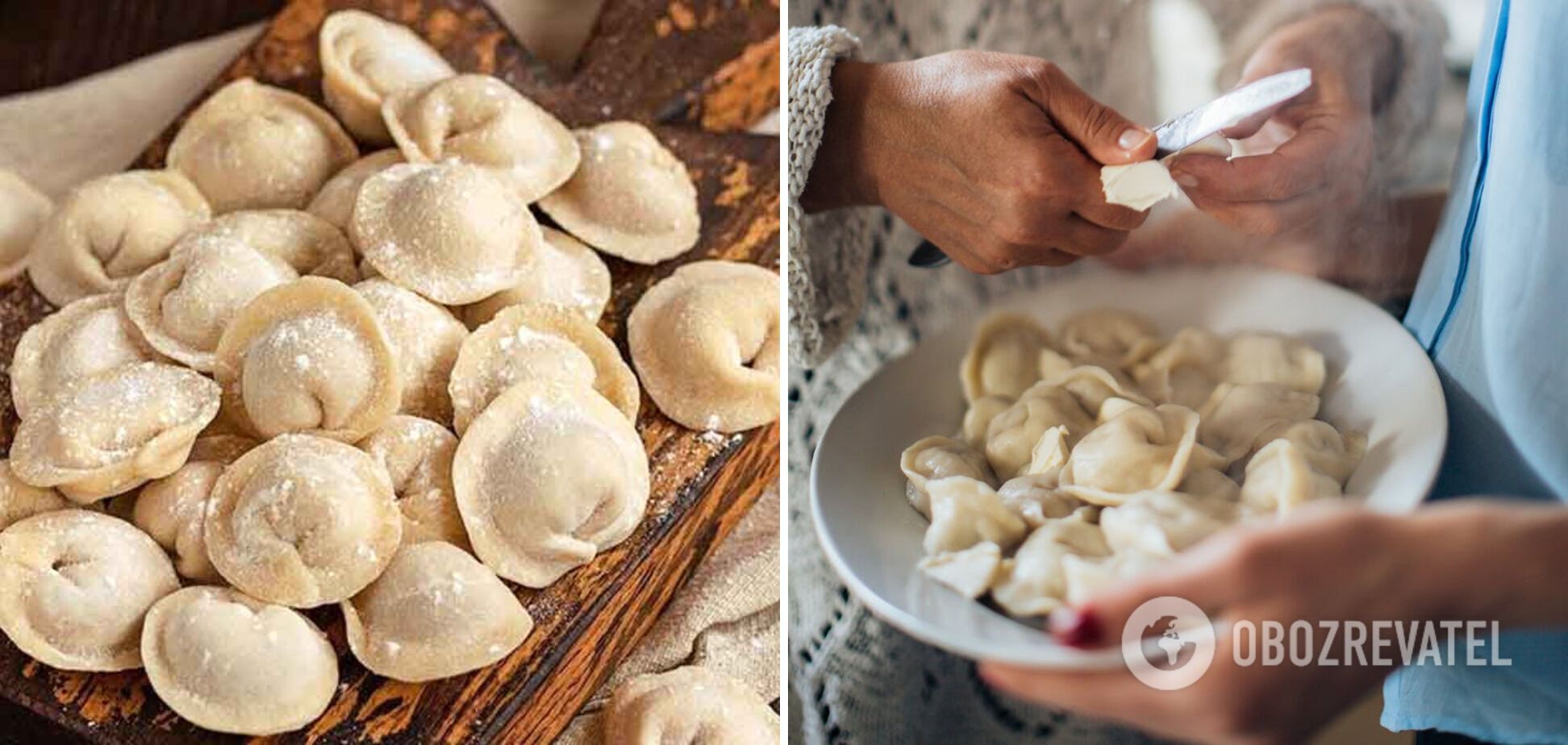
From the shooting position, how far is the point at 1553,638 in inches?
20.9

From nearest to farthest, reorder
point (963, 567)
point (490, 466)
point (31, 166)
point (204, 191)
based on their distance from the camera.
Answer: point (963, 567), point (490, 466), point (204, 191), point (31, 166)

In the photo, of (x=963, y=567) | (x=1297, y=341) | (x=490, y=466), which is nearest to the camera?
(x=963, y=567)

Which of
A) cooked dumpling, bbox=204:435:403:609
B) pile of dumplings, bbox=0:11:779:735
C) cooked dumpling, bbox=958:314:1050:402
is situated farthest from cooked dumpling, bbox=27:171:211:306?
cooked dumpling, bbox=958:314:1050:402

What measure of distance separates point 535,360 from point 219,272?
191mm

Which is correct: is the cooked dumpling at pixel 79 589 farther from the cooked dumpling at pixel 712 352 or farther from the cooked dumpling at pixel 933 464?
the cooked dumpling at pixel 933 464

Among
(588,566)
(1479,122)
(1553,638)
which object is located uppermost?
(1479,122)

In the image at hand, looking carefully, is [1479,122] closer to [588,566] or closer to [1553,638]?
[1553,638]

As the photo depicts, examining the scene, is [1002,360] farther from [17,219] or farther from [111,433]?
[17,219]

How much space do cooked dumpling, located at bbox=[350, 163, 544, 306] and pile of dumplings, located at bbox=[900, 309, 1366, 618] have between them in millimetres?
305

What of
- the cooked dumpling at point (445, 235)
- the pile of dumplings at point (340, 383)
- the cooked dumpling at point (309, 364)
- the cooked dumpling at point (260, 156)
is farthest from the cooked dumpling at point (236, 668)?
the cooked dumpling at point (260, 156)

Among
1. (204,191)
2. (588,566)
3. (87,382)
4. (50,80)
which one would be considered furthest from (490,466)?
(50,80)

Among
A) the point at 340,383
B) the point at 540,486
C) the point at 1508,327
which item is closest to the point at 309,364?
the point at 340,383

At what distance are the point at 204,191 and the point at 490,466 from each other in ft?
1.07

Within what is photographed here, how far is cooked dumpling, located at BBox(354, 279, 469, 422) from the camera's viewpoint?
2.47 ft
